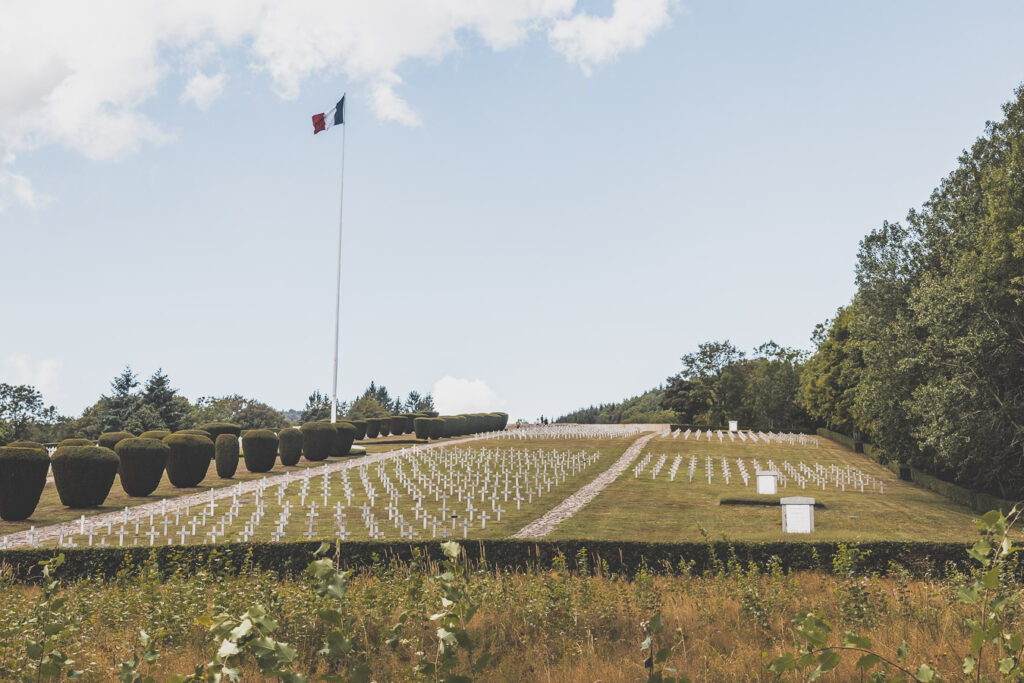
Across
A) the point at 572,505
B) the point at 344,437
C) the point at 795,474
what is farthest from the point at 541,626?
the point at 344,437

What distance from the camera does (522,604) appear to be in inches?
322

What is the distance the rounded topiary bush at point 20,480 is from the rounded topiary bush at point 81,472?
1.52 m

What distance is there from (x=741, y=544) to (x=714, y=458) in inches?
1248

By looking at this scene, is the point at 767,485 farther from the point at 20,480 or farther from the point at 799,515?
the point at 20,480

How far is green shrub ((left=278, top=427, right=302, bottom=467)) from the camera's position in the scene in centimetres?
4238

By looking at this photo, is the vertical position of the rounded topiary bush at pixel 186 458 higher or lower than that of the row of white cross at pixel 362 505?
higher

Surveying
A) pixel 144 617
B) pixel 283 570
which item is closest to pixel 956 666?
pixel 144 617

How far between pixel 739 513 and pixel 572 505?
6.85 meters

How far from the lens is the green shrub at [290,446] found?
139 feet

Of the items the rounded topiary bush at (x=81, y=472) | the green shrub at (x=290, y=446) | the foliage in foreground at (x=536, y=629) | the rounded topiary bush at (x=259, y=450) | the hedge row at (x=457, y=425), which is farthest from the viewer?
the hedge row at (x=457, y=425)

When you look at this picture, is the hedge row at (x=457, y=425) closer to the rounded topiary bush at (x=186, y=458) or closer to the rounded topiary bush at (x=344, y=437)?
the rounded topiary bush at (x=344, y=437)

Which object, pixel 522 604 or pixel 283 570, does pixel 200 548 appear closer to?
pixel 283 570

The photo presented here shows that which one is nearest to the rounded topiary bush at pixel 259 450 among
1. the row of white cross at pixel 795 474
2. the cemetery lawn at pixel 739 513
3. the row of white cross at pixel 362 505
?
the row of white cross at pixel 362 505

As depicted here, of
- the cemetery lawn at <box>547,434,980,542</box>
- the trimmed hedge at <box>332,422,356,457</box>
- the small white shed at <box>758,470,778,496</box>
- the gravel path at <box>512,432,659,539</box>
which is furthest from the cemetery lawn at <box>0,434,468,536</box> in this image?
the small white shed at <box>758,470,778,496</box>
